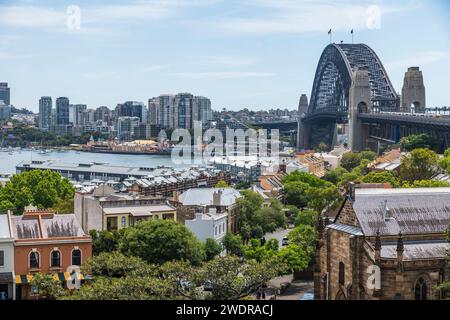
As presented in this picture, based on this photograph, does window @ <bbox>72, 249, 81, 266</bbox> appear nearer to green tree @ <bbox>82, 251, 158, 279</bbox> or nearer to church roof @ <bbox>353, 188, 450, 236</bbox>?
green tree @ <bbox>82, 251, 158, 279</bbox>

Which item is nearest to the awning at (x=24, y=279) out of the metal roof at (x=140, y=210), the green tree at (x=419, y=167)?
the metal roof at (x=140, y=210)

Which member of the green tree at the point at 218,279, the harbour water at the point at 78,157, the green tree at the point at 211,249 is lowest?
the harbour water at the point at 78,157

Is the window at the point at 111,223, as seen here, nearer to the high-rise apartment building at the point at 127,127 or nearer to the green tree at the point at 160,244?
the green tree at the point at 160,244

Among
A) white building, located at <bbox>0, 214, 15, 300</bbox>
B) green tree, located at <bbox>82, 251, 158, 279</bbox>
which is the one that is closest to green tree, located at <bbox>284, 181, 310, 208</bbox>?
white building, located at <bbox>0, 214, 15, 300</bbox>

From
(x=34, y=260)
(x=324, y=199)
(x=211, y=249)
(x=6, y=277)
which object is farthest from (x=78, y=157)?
(x=6, y=277)
